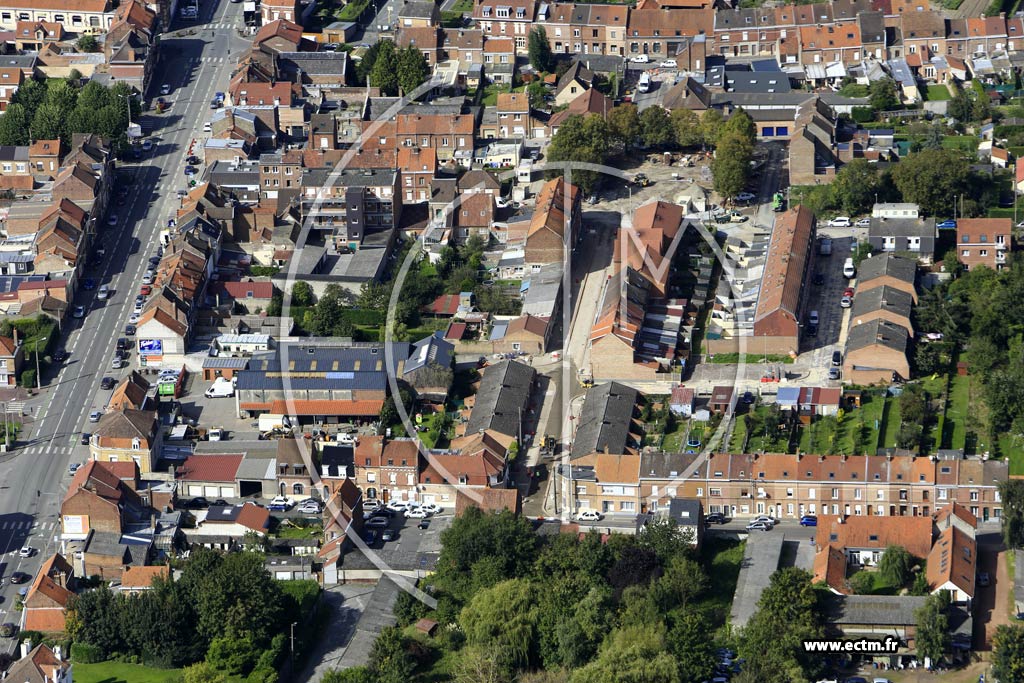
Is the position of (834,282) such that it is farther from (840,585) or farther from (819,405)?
(840,585)

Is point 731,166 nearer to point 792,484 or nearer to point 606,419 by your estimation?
point 606,419

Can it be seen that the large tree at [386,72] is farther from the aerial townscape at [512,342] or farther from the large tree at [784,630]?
the large tree at [784,630]

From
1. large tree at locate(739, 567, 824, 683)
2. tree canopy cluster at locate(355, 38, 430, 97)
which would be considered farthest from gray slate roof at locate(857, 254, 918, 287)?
tree canopy cluster at locate(355, 38, 430, 97)

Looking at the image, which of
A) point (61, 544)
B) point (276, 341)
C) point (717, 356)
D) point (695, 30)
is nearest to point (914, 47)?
point (695, 30)

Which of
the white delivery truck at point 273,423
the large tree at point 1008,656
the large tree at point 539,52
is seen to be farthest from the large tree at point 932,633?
the large tree at point 539,52

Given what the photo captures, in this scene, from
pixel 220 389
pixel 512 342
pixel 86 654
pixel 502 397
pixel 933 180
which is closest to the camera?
pixel 86 654

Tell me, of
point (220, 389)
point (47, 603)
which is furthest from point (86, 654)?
point (220, 389)

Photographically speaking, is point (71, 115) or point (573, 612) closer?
point (573, 612)
